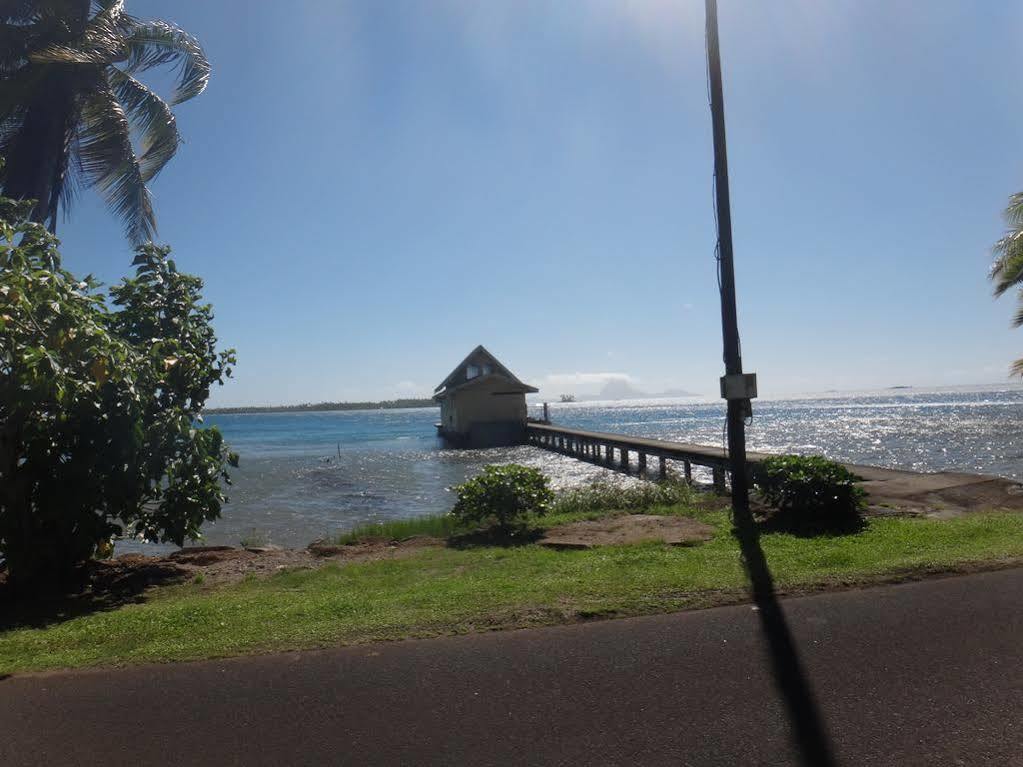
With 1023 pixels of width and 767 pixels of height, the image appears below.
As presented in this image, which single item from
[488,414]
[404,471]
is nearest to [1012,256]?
[404,471]

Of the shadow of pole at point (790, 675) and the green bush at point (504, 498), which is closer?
the shadow of pole at point (790, 675)

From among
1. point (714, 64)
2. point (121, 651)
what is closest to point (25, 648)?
point (121, 651)

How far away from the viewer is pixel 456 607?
5.84 m

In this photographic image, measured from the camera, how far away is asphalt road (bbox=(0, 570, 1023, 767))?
3482mm

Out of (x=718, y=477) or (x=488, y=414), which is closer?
(x=718, y=477)

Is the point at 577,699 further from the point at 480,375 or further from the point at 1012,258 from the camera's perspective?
the point at 480,375

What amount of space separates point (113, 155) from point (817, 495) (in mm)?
13192

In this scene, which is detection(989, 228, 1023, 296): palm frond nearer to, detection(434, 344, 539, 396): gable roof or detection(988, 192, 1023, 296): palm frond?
detection(988, 192, 1023, 296): palm frond

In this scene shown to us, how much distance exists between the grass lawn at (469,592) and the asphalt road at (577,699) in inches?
13.9

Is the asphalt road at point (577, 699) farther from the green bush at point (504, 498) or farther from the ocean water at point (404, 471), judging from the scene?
the ocean water at point (404, 471)

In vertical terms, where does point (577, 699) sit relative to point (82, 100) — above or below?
below

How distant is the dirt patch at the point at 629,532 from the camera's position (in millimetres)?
8789

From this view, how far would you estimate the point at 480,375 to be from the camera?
151 ft

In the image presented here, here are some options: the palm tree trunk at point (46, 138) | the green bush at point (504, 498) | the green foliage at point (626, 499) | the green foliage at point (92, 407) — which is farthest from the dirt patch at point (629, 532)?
the palm tree trunk at point (46, 138)
